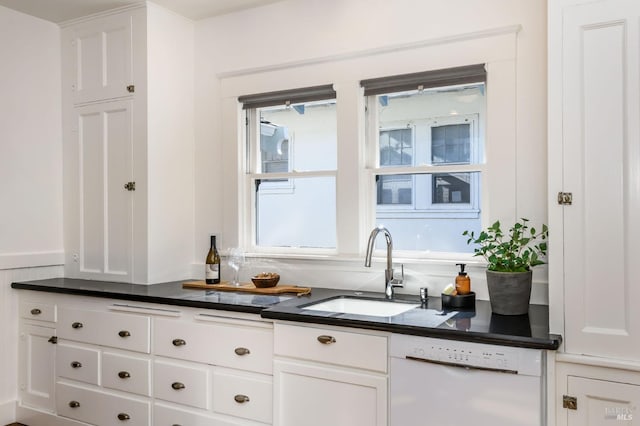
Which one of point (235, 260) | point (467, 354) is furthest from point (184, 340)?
point (467, 354)

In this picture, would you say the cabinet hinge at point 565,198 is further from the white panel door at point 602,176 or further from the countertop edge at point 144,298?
the countertop edge at point 144,298

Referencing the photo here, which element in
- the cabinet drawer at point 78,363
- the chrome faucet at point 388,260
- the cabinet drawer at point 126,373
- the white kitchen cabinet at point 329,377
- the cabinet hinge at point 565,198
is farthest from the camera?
the cabinet drawer at point 78,363

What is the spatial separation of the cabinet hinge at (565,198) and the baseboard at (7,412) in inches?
137

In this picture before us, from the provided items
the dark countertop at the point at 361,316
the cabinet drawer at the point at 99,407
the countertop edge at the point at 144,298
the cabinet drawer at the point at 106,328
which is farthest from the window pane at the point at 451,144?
the cabinet drawer at the point at 99,407

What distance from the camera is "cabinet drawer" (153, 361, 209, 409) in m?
2.77

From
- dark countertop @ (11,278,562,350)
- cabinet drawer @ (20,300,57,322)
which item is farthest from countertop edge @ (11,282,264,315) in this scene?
cabinet drawer @ (20,300,57,322)

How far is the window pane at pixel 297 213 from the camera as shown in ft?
11.1

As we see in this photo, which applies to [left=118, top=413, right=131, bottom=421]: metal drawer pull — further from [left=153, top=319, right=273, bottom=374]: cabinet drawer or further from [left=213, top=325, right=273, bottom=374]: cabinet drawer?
[left=213, top=325, right=273, bottom=374]: cabinet drawer

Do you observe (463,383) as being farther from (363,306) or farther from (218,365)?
(218,365)

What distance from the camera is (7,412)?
3.51 meters

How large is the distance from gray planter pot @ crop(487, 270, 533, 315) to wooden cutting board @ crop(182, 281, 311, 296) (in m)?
1.07

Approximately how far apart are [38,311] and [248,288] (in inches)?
54.5

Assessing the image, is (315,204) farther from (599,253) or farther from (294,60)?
(599,253)

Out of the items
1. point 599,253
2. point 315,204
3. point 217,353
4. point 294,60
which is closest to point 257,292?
point 217,353
